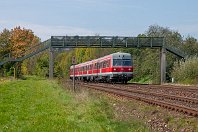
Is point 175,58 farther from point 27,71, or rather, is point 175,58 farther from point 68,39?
point 27,71

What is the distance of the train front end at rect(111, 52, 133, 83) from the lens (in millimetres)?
42531

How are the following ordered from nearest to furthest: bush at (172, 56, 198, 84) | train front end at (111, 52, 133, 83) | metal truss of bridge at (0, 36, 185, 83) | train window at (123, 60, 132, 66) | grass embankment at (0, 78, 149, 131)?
grass embankment at (0, 78, 149, 131) < train front end at (111, 52, 133, 83) < bush at (172, 56, 198, 84) < train window at (123, 60, 132, 66) < metal truss of bridge at (0, 36, 185, 83)

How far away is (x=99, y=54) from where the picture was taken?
10244 cm

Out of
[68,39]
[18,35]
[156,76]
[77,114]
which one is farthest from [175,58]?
[77,114]

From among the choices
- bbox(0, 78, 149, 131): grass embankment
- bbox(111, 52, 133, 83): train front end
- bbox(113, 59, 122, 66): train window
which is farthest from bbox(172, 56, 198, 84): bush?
bbox(0, 78, 149, 131): grass embankment

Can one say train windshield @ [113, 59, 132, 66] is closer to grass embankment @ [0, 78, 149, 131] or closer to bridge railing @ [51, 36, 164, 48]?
bridge railing @ [51, 36, 164, 48]

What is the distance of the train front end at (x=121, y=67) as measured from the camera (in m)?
42.5

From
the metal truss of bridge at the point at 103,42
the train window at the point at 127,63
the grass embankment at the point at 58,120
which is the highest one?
the metal truss of bridge at the point at 103,42

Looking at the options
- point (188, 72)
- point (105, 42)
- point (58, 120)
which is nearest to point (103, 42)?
point (105, 42)

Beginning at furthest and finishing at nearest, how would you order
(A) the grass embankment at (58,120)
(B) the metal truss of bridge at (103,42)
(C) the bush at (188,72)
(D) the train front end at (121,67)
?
(B) the metal truss of bridge at (103,42) → (C) the bush at (188,72) → (D) the train front end at (121,67) → (A) the grass embankment at (58,120)

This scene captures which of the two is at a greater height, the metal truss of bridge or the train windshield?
the metal truss of bridge

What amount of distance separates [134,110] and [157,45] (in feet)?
120

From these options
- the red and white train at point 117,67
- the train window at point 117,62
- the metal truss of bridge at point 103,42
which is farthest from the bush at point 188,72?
the metal truss of bridge at point 103,42

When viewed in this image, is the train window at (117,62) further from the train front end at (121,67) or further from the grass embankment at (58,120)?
the grass embankment at (58,120)
